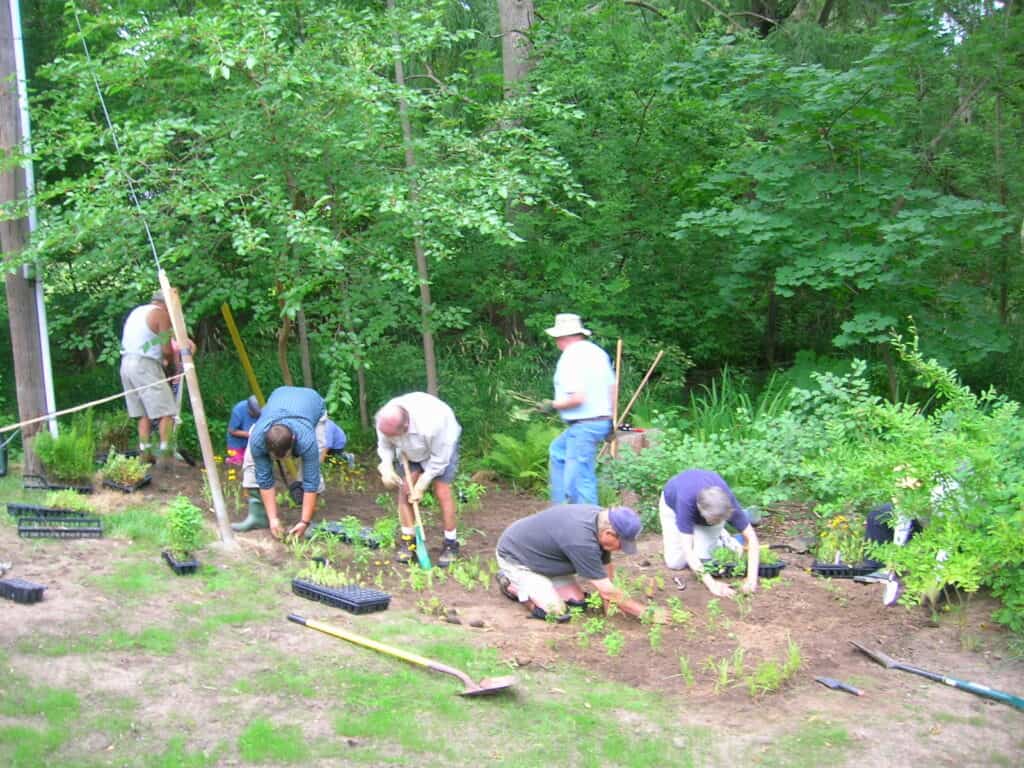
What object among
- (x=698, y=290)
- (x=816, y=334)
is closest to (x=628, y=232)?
(x=698, y=290)

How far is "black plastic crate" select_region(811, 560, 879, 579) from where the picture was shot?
682 cm

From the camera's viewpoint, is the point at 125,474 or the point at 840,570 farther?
the point at 125,474

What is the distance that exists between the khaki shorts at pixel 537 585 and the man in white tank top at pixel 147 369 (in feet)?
13.6

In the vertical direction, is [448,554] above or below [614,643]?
above

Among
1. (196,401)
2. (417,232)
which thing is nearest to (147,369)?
(196,401)

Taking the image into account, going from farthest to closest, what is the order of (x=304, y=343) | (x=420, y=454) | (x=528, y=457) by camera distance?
(x=304, y=343)
(x=528, y=457)
(x=420, y=454)

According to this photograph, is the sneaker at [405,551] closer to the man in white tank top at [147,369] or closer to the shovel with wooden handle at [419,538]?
the shovel with wooden handle at [419,538]

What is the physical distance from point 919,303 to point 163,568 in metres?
7.29

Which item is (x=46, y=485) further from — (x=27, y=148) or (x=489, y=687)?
(x=489, y=687)

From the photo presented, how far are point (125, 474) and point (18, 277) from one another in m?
2.00

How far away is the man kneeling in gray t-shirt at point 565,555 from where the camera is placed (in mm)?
5684

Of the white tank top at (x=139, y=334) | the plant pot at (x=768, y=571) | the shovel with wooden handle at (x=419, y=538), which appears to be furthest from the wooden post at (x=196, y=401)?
the plant pot at (x=768, y=571)

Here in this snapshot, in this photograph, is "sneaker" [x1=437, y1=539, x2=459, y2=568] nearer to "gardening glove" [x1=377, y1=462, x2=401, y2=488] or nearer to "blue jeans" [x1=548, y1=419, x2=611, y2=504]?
"gardening glove" [x1=377, y1=462, x2=401, y2=488]

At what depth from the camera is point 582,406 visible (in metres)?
7.38
